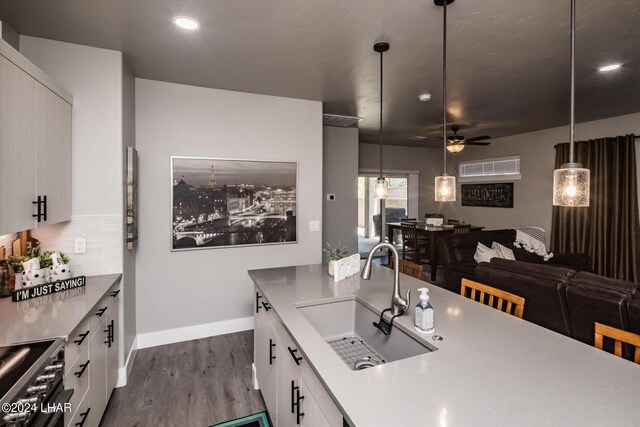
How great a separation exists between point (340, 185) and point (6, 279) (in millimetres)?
4048

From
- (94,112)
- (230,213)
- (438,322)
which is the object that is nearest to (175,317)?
(230,213)

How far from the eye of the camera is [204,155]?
332 cm

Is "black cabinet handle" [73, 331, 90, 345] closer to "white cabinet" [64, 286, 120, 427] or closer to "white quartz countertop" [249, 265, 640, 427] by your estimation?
"white cabinet" [64, 286, 120, 427]

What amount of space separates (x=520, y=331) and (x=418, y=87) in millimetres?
2790

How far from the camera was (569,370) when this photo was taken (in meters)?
1.13

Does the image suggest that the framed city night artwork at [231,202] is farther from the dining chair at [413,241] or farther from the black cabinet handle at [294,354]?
the dining chair at [413,241]

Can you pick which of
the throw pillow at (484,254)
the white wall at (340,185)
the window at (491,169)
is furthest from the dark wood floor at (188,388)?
the window at (491,169)

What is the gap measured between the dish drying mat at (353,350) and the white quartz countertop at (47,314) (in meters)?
1.36

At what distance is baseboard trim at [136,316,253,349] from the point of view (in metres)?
3.17

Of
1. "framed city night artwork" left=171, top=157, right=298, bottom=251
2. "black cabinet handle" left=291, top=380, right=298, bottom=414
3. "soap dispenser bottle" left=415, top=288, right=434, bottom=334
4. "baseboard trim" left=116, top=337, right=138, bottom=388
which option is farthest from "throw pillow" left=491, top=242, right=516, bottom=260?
"baseboard trim" left=116, top=337, right=138, bottom=388

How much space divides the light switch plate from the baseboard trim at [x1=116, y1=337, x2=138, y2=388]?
995 mm

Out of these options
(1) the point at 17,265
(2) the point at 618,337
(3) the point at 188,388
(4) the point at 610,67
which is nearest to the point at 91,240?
(1) the point at 17,265

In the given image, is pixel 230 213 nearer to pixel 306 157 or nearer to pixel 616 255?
pixel 306 157

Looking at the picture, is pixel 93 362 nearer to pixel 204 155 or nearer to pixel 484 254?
pixel 204 155
